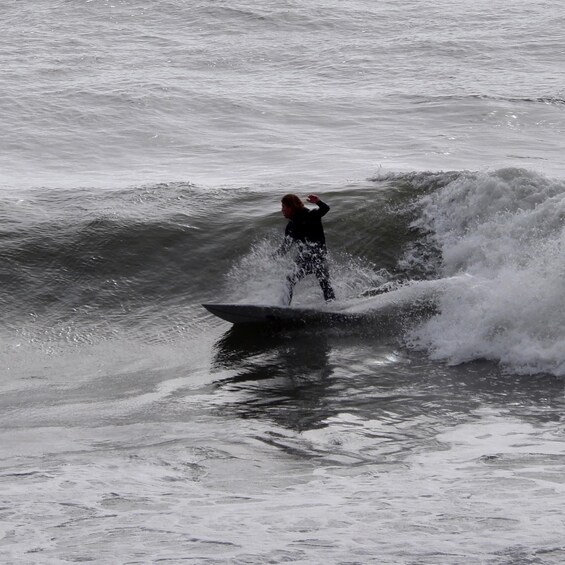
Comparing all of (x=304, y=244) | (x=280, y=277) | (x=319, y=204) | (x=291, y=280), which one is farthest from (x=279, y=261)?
(x=319, y=204)

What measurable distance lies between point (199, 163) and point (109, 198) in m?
3.26

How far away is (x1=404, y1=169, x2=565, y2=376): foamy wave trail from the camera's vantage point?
421 inches

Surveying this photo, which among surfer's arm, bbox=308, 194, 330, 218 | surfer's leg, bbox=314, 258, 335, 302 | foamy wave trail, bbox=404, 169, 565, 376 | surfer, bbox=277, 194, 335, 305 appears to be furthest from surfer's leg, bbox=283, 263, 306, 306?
foamy wave trail, bbox=404, 169, 565, 376

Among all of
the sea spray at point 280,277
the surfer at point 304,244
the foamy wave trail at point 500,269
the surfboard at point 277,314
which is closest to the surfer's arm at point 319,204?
the surfer at point 304,244

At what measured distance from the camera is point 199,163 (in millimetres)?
18609

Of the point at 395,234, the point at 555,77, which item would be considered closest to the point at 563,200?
the point at 395,234

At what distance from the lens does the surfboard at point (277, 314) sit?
11.5 metres

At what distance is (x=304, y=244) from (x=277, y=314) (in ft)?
2.88

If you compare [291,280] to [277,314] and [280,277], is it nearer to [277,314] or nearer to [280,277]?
[277,314]

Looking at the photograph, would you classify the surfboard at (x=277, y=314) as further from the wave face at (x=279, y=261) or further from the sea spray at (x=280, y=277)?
the wave face at (x=279, y=261)

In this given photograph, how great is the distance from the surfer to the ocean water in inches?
20.4

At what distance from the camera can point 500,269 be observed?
12.1 metres

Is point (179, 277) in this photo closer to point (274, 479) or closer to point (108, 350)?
point (108, 350)

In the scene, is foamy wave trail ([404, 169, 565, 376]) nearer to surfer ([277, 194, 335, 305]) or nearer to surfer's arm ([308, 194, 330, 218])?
surfer ([277, 194, 335, 305])
